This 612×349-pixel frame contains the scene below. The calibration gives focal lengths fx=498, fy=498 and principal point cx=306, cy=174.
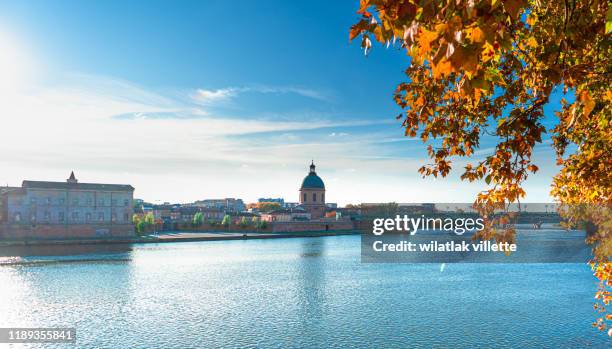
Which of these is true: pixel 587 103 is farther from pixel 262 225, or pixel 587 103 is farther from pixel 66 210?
pixel 262 225

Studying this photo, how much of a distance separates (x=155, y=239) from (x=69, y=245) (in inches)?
553

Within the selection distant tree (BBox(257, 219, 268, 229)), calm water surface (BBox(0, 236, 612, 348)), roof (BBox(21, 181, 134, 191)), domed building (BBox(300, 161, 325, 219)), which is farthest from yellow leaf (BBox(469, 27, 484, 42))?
domed building (BBox(300, 161, 325, 219))

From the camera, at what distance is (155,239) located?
81.6 metres

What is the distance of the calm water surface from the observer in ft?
79.7

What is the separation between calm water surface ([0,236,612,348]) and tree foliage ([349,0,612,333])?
15802mm

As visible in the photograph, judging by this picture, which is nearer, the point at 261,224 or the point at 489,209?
the point at 489,209

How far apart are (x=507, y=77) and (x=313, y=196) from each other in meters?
138

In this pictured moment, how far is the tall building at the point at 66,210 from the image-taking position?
72.8m

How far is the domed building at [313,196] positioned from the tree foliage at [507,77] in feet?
432

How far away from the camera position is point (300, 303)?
106ft

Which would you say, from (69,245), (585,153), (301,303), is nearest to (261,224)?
(69,245)

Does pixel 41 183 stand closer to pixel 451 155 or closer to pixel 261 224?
pixel 261 224

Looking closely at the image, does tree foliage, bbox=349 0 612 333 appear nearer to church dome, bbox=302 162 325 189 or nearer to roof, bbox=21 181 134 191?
roof, bbox=21 181 134 191

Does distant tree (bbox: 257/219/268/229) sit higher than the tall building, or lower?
lower
